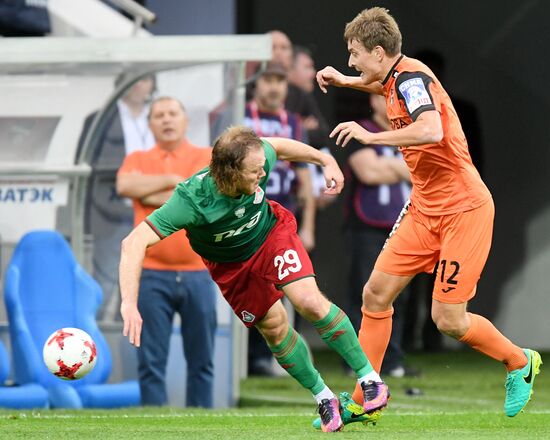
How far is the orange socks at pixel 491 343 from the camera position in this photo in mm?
8438

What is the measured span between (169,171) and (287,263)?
3.29 meters

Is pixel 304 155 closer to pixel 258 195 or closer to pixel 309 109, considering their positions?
pixel 258 195

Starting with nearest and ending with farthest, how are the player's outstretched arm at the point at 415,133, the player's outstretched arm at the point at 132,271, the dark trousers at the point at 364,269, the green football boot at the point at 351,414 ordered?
1. the player's outstretched arm at the point at 132,271
2. the player's outstretched arm at the point at 415,133
3. the green football boot at the point at 351,414
4. the dark trousers at the point at 364,269

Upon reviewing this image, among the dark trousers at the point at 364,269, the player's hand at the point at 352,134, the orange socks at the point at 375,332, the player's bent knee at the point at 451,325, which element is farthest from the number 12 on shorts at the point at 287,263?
the dark trousers at the point at 364,269

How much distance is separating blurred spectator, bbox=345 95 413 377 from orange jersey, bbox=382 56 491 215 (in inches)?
180

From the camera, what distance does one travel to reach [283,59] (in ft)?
45.3

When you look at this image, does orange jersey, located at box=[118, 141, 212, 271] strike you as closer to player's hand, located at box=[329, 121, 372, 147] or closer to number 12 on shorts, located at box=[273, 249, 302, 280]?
number 12 on shorts, located at box=[273, 249, 302, 280]

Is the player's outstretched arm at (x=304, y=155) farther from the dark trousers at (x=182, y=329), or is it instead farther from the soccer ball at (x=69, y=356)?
the dark trousers at (x=182, y=329)

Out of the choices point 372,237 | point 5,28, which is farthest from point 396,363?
point 5,28

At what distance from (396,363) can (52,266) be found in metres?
3.32

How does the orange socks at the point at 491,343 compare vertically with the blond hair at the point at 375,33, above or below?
below

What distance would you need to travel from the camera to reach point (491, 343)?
333 inches

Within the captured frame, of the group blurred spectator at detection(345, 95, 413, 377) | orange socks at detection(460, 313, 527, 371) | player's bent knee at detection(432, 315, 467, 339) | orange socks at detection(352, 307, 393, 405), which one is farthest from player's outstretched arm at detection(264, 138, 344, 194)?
blurred spectator at detection(345, 95, 413, 377)

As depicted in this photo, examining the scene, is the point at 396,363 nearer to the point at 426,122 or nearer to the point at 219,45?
the point at 219,45
